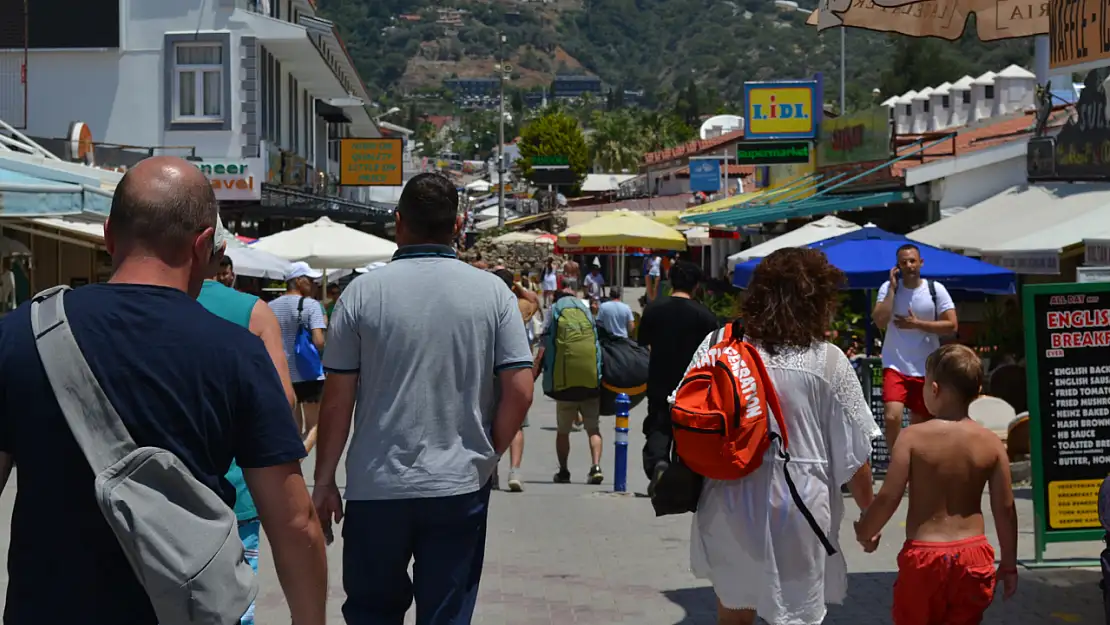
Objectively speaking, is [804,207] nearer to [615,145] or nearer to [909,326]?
[909,326]

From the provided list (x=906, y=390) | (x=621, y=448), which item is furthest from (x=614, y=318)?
(x=906, y=390)

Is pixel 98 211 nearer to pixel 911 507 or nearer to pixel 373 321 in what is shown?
pixel 373 321

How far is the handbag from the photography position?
41.7ft

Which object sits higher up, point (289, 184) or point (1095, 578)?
point (289, 184)

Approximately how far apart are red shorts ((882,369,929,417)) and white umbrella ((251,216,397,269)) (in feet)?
31.7

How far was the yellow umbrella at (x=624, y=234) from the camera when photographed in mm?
22703

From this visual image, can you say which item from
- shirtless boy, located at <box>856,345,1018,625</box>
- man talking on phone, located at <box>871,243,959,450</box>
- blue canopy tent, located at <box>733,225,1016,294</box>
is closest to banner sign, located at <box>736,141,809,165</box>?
blue canopy tent, located at <box>733,225,1016,294</box>

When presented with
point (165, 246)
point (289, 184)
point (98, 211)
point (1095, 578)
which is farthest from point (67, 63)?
point (165, 246)

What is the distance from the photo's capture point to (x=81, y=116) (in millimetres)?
29141

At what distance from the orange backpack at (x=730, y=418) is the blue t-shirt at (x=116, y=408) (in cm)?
256

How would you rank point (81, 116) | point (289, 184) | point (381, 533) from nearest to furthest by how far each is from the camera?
point (381, 533), point (81, 116), point (289, 184)

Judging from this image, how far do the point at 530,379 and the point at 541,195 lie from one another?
88.5 metres

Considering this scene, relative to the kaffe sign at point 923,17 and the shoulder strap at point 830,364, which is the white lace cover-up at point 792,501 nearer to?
the shoulder strap at point 830,364

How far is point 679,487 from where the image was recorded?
5.27 metres
